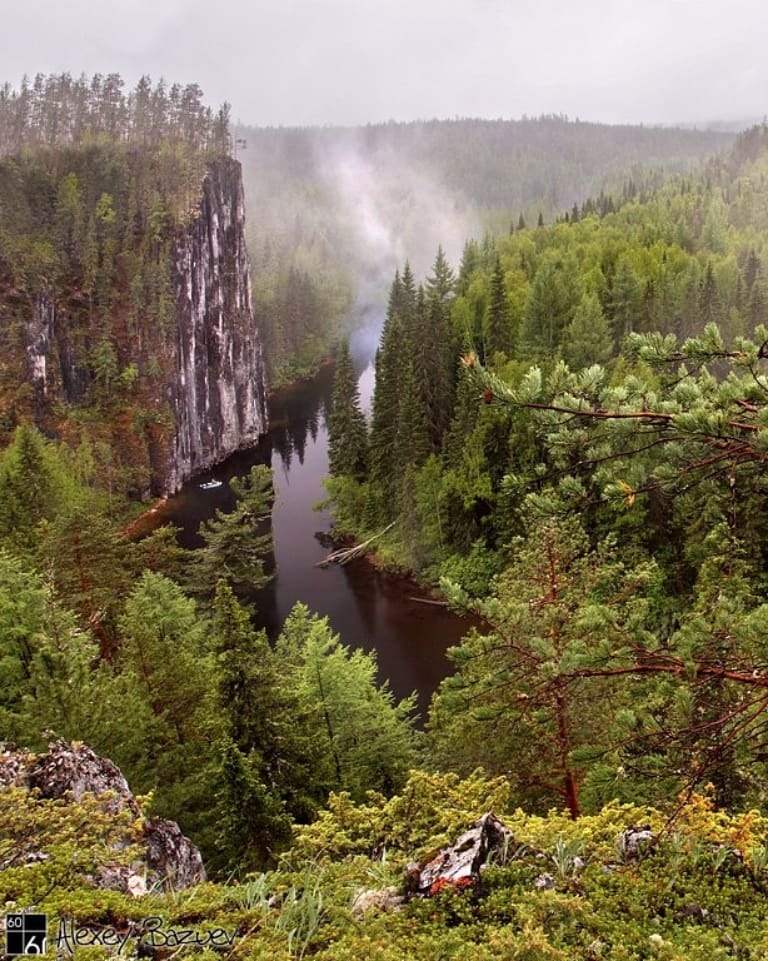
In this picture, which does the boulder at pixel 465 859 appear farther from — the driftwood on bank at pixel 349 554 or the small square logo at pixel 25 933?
the driftwood on bank at pixel 349 554

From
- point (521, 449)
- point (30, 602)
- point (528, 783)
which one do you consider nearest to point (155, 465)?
point (521, 449)

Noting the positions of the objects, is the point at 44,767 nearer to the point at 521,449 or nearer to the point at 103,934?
the point at 103,934

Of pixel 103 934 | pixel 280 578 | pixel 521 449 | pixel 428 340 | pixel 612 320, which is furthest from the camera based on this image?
pixel 612 320

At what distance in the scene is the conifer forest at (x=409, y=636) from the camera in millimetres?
6578

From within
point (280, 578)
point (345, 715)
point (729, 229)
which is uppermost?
point (729, 229)

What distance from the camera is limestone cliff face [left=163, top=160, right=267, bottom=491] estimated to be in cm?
6912

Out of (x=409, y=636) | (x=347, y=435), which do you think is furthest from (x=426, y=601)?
(x=347, y=435)

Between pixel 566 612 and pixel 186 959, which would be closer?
pixel 186 959

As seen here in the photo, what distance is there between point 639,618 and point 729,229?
105 meters

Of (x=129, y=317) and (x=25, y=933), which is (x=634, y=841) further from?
(x=129, y=317)

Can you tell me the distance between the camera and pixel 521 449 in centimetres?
3966

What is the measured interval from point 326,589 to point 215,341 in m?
42.3

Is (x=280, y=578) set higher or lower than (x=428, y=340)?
lower

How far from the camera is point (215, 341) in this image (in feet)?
249
